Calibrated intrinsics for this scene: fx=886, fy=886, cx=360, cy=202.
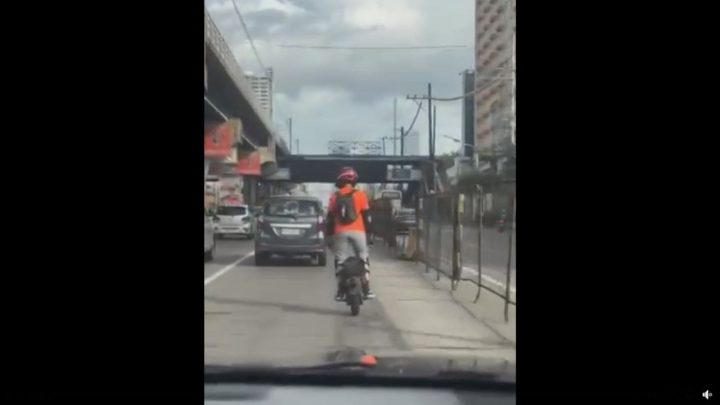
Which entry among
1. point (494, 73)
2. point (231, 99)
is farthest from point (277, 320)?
point (494, 73)

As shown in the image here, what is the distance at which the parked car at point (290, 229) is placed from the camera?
6.35 m

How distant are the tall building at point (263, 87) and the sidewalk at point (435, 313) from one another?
1.25 m

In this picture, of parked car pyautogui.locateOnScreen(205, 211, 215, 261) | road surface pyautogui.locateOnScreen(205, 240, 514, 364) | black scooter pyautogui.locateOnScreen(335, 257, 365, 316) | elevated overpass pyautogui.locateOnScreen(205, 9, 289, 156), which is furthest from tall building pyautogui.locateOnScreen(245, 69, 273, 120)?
black scooter pyautogui.locateOnScreen(335, 257, 365, 316)

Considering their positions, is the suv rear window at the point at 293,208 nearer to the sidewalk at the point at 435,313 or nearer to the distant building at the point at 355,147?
the distant building at the point at 355,147

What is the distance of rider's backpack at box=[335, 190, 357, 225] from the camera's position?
20.0 ft

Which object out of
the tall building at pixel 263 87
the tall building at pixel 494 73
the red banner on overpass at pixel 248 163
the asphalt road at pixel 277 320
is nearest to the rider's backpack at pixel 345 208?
the asphalt road at pixel 277 320

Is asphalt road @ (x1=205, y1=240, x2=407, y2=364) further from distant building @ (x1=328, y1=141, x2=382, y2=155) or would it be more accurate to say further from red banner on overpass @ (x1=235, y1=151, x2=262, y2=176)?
distant building @ (x1=328, y1=141, x2=382, y2=155)

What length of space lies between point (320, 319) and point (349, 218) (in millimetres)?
733

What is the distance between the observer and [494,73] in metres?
5.98
